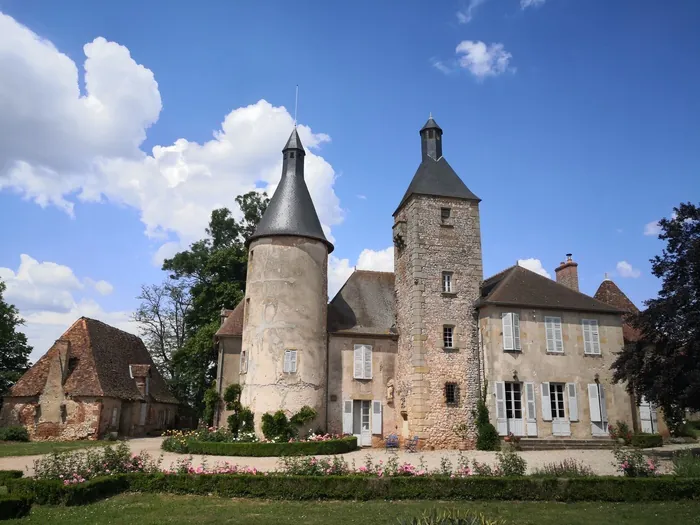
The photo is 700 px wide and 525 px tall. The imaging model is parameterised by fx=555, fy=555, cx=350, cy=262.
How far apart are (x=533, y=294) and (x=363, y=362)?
7579mm

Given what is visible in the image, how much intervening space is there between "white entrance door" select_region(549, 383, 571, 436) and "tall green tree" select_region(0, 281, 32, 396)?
26424 mm

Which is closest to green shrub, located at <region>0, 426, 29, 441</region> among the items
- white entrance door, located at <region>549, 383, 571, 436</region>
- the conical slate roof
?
the conical slate roof

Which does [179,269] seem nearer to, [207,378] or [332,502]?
[207,378]

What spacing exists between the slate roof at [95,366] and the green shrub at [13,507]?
16.1 m

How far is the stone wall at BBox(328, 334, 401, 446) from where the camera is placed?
22.4 m

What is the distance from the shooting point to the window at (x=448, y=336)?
22250 millimetres

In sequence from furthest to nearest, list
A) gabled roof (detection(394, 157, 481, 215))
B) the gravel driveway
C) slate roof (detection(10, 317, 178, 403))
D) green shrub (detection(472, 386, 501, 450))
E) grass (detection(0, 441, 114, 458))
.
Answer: slate roof (detection(10, 317, 178, 403)) → gabled roof (detection(394, 157, 481, 215)) → green shrub (detection(472, 386, 501, 450)) → grass (detection(0, 441, 114, 458)) → the gravel driveway

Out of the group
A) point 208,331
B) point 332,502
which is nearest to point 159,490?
point 332,502

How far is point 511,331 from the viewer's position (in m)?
21.9

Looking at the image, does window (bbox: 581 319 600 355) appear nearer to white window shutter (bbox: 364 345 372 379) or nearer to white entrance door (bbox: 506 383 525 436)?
white entrance door (bbox: 506 383 525 436)

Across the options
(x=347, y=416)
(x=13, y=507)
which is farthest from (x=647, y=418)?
(x=13, y=507)

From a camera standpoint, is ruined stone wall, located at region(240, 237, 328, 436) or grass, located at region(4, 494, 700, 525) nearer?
grass, located at region(4, 494, 700, 525)

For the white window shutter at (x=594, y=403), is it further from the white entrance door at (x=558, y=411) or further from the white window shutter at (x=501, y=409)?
the white window shutter at (x=501, y=409)

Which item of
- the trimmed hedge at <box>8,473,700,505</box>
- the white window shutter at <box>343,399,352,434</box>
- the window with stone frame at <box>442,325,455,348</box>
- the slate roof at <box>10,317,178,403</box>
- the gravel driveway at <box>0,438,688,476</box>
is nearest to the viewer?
the trimmed hedge at <box>8,473,700,505</box>
